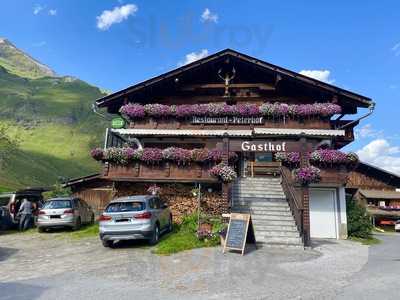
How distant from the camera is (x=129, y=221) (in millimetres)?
11555

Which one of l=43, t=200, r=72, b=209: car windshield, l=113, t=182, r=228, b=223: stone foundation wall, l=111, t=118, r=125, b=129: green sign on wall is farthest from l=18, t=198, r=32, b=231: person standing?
l=113, t=182, r=228, b=223: stone foundation wall

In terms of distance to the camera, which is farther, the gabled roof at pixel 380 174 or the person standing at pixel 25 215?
the gabled roof at pixel 380 174

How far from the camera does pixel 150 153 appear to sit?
53.4ft

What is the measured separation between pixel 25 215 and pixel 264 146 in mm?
12830

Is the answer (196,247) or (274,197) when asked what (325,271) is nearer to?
(196,247)

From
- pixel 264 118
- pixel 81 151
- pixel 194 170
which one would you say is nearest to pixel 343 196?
pixel 264 118

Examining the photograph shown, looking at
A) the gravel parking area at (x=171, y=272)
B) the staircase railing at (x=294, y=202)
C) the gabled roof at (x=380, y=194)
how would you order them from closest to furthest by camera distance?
the gravel parking area at (x=171, y=272), the staircase railing at (x=294, y=202), the gabled roof at (x=380, y=194)

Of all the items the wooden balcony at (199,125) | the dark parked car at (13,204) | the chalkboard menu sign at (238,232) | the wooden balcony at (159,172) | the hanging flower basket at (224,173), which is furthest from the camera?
the wooden balcony at (199,125)

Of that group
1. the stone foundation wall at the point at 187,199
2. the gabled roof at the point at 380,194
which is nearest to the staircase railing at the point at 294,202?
the stone foundation wall at the point at 187,199

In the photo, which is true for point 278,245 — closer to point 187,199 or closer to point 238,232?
point 238,232

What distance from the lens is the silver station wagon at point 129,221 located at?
37.7ft

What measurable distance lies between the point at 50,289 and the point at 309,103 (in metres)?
16.6

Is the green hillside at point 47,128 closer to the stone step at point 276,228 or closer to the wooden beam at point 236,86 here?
the wooden beam at point 236,86

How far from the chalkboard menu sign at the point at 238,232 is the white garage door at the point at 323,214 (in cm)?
614
